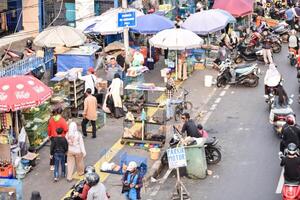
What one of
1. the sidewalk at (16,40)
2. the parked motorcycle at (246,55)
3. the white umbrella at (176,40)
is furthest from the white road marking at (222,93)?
the sidewalk at (16,40)

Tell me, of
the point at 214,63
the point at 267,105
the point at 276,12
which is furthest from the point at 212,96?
the point at 276,12

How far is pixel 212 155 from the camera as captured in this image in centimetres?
1692

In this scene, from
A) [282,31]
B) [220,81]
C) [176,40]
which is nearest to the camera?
[176,40]

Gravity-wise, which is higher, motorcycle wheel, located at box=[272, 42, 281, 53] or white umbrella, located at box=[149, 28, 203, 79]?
white umbrella, located at box=[149, 28, 203, 79]

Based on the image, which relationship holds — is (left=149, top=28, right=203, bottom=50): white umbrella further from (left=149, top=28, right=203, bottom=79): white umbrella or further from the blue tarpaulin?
the blue tarpaulin

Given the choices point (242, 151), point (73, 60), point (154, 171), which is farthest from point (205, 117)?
point (154, 171)

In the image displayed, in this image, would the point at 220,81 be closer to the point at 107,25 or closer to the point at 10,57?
the point at 107,25

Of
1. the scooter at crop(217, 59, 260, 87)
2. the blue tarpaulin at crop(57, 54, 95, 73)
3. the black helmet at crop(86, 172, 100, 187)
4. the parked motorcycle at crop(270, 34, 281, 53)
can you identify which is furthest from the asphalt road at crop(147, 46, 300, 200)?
the parked motorcycle at crop(270, 34, 281, 53)

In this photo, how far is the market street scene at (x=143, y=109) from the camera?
1547cm

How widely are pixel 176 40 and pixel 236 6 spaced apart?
346 inches

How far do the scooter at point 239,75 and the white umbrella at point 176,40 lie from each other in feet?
5.55

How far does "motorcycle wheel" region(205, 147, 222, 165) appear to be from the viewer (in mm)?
16812

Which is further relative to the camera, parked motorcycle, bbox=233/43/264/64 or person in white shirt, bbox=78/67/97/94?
parked motorcycle, bbox=233/43/264/64

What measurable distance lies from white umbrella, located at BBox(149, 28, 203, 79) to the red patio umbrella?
833 cm
